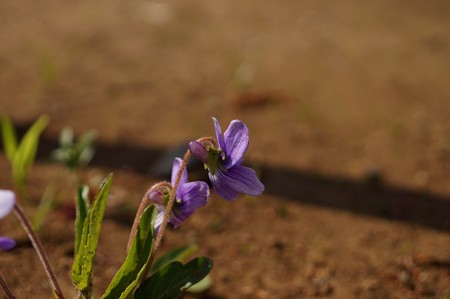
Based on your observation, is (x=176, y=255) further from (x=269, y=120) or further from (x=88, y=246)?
(x=269, y=120)

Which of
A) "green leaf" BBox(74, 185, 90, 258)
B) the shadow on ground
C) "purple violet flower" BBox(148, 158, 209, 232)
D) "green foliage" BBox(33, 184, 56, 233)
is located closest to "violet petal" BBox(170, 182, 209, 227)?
"purple violet flower" BBox(148, 158, 209, 232)

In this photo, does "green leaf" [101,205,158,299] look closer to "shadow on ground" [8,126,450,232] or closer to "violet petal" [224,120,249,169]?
"violet petal" [224,120,249,169]

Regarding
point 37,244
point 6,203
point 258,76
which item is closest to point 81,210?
point 37,244

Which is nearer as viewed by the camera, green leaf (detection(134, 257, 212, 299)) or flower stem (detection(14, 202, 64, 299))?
flower stem (detection(14, 202, 64, 299))

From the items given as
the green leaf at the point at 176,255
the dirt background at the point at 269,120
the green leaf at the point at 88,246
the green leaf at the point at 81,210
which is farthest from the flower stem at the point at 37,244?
the dirt background at the point at 269,120

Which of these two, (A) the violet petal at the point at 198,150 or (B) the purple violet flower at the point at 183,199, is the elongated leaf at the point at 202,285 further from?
(A) the violet petal at the point at 198,150

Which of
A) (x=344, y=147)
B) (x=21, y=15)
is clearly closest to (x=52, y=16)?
(x=21, y=15)

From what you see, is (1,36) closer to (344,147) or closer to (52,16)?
(52,16)
